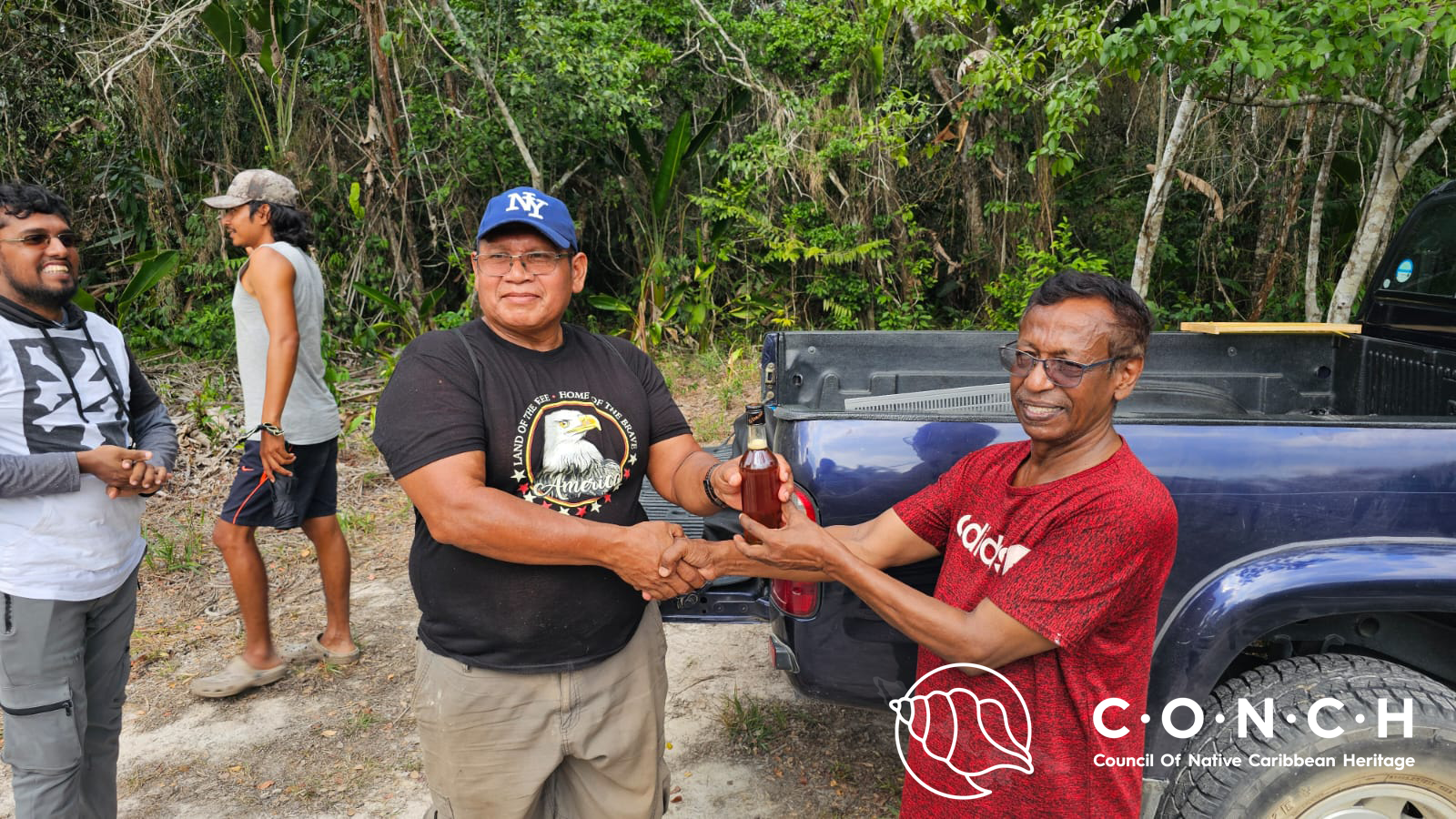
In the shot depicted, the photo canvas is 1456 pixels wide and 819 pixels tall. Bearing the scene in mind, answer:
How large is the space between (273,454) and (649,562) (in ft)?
7.80

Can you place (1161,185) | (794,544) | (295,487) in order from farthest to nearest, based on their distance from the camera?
1. (1161,185)
2. (295,487)
3. (794,544)

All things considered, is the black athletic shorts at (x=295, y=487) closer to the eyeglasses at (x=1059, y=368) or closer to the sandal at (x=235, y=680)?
the sandal at (x=235, y=680)

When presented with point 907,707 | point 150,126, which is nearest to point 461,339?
point 907,707

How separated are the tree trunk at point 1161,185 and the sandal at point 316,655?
623cm

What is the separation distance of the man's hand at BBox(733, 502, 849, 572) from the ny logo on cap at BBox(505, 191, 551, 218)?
32.9 inches

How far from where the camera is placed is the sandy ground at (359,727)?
3.27m

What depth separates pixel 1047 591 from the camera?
5.44 ft

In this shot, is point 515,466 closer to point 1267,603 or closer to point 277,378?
point 1267,603

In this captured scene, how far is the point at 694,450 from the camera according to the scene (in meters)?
2.35

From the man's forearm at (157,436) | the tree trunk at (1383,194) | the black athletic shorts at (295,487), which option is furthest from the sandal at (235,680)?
the tree trunk at (1383,194)

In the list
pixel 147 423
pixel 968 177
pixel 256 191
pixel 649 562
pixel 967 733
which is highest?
pixel 968 177

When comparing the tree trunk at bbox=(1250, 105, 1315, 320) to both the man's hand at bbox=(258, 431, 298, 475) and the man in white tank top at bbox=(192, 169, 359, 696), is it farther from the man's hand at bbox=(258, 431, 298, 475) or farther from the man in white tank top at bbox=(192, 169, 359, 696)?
the man's hand at bbox=(258, 431, 298, 475)

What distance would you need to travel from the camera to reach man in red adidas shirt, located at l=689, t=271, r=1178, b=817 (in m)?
1.67

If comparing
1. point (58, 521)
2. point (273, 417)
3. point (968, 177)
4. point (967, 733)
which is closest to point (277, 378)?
point (273, 417)
